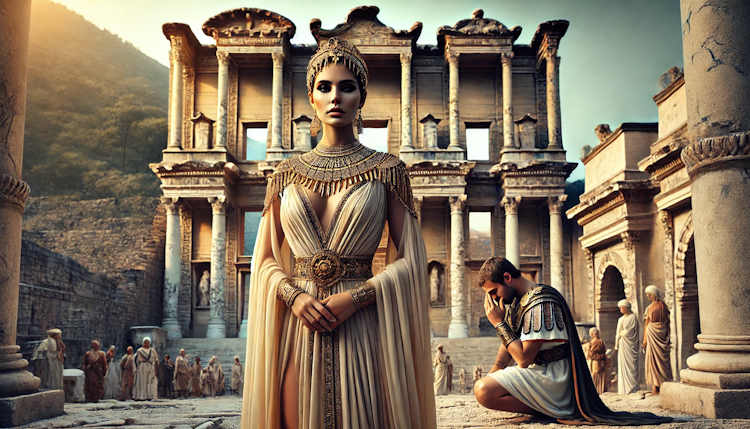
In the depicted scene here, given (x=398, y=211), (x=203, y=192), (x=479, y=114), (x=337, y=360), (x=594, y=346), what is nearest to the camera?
(x=337, y=360)

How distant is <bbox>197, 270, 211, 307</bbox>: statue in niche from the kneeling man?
2442 centimetres

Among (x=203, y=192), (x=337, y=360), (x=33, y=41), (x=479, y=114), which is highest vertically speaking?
(x=33, y=41)

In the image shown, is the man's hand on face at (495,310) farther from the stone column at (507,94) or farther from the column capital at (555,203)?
the stone column at (507,94)

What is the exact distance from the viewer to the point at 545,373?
488cm

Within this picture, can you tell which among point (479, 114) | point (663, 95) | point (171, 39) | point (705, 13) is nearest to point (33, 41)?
point (171, 39)

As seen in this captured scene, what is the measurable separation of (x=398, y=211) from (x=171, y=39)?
89.4 feet

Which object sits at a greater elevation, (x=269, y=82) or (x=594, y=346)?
(x=269, y=82)

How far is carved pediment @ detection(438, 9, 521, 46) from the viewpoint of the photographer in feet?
92.6

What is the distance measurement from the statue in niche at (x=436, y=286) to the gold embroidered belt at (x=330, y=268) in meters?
25.5

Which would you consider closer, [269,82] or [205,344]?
[205,344]

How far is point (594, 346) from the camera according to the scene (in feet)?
44.4

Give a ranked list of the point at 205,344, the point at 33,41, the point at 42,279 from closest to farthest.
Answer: the point at 42,279 → the point at 205,344 → the point at 33,41

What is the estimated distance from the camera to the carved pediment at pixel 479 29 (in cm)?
2823

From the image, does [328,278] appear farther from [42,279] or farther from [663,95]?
[42,279]
